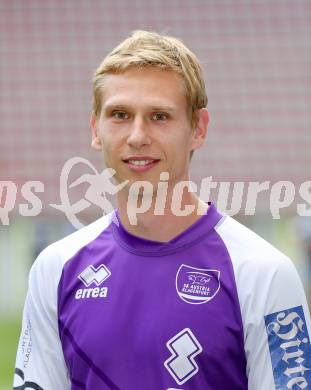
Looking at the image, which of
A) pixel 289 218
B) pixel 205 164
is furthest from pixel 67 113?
pixel 289 218

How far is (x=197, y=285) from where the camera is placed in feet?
8.98

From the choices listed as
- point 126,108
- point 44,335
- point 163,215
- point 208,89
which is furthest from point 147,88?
point 208,89

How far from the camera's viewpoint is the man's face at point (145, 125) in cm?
268

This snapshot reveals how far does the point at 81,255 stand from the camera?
2.92 m

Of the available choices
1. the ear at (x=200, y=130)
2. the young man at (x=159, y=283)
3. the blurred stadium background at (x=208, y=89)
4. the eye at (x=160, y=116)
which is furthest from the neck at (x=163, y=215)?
the blurred stadium background at (x=208, y=89)

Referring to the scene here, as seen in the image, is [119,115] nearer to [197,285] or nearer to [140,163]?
[140,163]

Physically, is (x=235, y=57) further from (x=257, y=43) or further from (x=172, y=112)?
(x=172, y=112)

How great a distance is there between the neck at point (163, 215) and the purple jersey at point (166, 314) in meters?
0.02

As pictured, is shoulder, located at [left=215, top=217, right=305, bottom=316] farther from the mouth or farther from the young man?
the mouth

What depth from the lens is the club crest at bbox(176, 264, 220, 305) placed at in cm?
272

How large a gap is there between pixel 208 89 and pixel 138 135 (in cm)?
1245

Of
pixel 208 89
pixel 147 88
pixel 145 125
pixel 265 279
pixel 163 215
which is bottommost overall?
pixel 208 89

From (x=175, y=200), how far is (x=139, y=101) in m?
0.32

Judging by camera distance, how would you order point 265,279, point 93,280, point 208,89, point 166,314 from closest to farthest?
point 265,279, point 166,314, point 93,280, point 208,89
